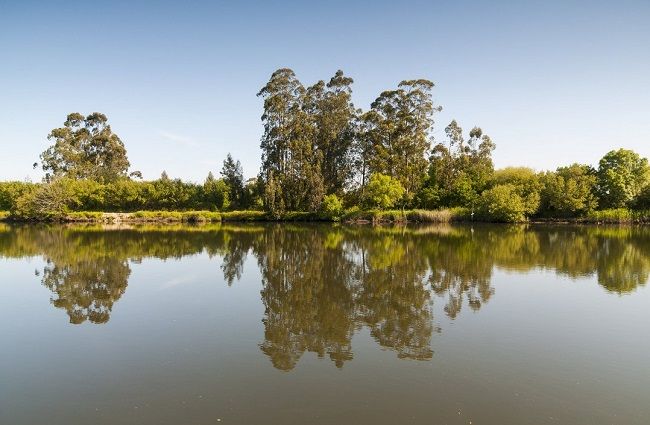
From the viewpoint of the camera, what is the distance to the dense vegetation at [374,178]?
49.6 metres

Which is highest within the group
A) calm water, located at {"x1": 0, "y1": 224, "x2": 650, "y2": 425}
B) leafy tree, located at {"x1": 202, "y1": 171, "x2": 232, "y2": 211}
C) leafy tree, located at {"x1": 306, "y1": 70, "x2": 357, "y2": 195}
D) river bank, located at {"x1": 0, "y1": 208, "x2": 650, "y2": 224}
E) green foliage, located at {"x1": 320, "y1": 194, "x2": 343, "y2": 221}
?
leafy tree, located at {"x1": 306, "y1": 70, "x2": 357, "y2": 195}

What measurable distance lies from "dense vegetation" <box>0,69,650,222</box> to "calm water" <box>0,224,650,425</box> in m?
34.7

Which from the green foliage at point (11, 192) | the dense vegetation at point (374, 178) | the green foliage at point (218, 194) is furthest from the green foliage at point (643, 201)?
the green foliage at point (11, 192)

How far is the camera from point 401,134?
5434cm

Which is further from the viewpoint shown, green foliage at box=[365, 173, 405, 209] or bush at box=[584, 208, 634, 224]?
green foliage at box=[365, 173, 405, 209]

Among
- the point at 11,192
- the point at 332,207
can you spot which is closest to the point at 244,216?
the point at 332,207

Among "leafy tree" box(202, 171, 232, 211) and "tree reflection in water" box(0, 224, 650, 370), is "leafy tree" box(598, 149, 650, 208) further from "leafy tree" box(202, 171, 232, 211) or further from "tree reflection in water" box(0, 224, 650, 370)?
"leafy tree" box(202, 171, 232, 211)

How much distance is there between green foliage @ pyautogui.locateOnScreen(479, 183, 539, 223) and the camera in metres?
47.9

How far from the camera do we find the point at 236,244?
90.2 feet

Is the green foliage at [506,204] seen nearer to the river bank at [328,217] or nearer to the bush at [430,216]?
the river bank at [328,217]

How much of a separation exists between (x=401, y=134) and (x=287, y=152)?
13.7 m

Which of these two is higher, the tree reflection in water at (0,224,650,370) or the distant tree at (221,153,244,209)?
the distant tree at (221,153,244,209)

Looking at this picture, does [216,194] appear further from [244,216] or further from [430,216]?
[430,216]

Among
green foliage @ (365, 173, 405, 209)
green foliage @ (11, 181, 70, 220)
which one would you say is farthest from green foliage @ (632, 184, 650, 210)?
green foliage @ (11, 181, 70, 220)
